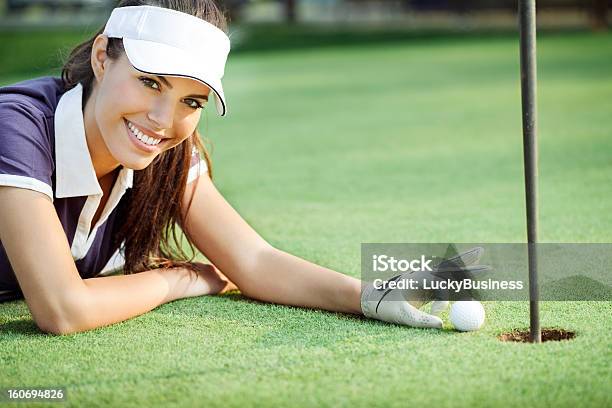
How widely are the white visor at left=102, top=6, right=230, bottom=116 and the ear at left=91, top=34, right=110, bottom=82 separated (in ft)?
Answer: 0.09

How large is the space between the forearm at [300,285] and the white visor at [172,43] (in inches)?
24.2

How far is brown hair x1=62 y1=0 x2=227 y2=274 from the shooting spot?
3305 millimetres

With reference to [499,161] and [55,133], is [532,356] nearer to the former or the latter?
[55,133]

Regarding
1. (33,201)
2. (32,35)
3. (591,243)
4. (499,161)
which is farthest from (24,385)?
(32,35)

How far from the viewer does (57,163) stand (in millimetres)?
3184

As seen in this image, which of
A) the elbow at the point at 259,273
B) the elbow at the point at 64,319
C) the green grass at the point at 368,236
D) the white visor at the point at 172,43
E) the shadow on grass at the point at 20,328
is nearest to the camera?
the green grass at the point at 368,236

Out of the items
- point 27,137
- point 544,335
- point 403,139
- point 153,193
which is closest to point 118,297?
point 153,193

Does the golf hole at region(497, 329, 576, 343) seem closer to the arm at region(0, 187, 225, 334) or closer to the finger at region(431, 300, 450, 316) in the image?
the finger at region(431, 300, 450, 316)

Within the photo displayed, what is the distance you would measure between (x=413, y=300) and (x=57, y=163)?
119 cm

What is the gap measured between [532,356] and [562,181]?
3057mm

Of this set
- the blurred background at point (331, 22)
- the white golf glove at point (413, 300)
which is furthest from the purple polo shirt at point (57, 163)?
the blurred background at point (331, 22)

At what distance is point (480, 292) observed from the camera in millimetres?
3488

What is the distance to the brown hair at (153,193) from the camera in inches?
130

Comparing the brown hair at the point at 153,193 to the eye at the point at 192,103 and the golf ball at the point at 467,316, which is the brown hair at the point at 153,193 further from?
the golf ball at the point at 467,316
